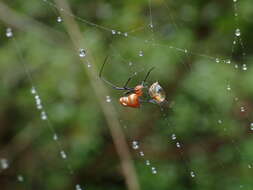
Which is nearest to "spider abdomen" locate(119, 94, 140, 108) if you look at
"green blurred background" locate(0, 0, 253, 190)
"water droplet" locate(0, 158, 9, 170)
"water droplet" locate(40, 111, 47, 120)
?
"green blurred background" locate(0, 0, 253, 190)

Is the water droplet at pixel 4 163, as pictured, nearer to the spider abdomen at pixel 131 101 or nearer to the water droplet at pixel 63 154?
the water droplet at pixel 63 154

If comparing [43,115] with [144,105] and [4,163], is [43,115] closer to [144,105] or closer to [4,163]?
[4,163]

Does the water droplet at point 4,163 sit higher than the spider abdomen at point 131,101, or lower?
higher

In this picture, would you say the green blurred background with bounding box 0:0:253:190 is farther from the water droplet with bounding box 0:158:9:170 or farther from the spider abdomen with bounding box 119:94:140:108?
the spider abdomen with bounding box 119:94:140:108

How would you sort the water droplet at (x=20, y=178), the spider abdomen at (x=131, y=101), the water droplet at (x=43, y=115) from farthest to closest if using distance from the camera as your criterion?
the water droplet at (x=20, y=178) → the water droplet at (x=43, y=115) → the spider abdomen at (x=131, y=101)

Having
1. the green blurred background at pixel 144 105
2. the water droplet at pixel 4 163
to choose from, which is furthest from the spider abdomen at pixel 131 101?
the water droplet at pixel 4 163

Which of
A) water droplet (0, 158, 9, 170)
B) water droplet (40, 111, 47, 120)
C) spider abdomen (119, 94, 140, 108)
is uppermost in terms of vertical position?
water droplet (40, 111, 47, 120)

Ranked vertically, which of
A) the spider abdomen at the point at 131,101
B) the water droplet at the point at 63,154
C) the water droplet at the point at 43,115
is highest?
the water droplet at the point at 43,115

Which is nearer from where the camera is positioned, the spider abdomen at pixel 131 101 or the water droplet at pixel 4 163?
the spider abdomen at pixel 131 101

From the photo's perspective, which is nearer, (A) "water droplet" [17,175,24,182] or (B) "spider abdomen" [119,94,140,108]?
(B) "spider abdomen" [119,94,140,108]
